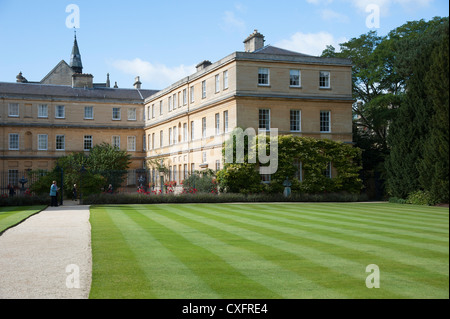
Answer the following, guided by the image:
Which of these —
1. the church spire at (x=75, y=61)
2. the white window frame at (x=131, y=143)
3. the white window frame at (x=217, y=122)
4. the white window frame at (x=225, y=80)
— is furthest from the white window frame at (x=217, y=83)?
the church spire at (x=75, y=61)

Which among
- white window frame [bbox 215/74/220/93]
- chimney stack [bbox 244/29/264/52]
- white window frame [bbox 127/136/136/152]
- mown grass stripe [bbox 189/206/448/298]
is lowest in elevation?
mown grass stripe [bbox 189/206/448/298]

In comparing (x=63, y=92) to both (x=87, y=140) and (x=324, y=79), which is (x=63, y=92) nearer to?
(x=87, y=140)

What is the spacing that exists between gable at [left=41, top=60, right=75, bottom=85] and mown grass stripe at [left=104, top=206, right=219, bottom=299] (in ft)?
223

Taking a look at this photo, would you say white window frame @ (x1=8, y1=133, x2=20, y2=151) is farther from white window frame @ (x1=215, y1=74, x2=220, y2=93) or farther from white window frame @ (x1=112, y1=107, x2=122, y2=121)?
white window frame @ (x1=215, y1=74, x2=220, y2=93)

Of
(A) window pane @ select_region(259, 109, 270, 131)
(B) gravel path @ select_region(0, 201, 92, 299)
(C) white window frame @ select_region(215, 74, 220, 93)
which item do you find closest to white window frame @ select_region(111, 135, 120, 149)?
(C) white window frame @ select_region(215, 74, 220, 93)

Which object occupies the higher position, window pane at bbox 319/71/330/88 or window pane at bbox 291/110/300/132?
window pane at bbox 319/71/330/88

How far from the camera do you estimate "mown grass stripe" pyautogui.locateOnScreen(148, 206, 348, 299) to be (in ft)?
21.6

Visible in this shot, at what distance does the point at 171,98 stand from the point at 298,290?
152 feet

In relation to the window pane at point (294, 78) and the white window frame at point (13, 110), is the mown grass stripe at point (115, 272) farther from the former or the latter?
the white window frame at point (13, 110)

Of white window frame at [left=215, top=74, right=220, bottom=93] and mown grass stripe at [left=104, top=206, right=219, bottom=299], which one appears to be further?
white window frame at [left=215, top=74, right=220, bottom=93]

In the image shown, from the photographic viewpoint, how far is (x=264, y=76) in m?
38.4

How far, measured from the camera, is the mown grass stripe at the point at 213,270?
6.51 m

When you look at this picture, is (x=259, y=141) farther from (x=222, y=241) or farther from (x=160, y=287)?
(x=160, y=287)

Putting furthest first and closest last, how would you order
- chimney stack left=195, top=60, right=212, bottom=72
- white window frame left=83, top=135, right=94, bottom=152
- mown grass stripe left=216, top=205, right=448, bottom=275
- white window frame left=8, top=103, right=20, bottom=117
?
1. white window frame left=83, top=135, right=94, bottom=152
2. white window frame left=8, top=103, right=20, bottom=117
3. chimney stack left=195, top=60, right=212, bottom=72
4. mown grass stripe left=216, top=205, right=448, bottom=275
